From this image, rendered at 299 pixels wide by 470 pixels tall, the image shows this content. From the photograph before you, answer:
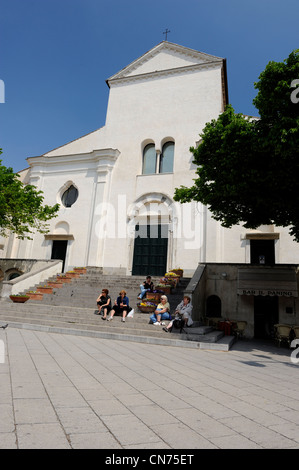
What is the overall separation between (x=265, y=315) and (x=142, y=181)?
11.9m

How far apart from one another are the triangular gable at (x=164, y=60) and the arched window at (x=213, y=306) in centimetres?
1721

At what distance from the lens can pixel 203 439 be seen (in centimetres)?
280

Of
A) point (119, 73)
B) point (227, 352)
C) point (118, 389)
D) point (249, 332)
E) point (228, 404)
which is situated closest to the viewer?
point (228, 404)

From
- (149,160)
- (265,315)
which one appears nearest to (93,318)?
(265,315)

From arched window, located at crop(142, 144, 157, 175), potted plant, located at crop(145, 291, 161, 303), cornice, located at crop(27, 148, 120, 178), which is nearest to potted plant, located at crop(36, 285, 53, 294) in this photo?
potted plant, located at crop(145, 291, 161, 303)

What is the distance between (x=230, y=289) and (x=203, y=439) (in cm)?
1196

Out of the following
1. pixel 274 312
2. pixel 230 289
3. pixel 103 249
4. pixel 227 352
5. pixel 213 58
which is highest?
pixel 213 58

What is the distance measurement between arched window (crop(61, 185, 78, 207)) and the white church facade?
0.26 ft

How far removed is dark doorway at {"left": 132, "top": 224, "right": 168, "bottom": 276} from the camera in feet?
62.8

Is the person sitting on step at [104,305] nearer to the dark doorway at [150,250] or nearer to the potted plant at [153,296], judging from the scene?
the potted plant at [153,296]

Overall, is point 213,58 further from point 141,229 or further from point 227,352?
point 227,352

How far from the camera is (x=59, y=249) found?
70.0 ft

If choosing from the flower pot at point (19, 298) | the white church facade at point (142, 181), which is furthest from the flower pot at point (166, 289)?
the flower pot at point (19, 298)
